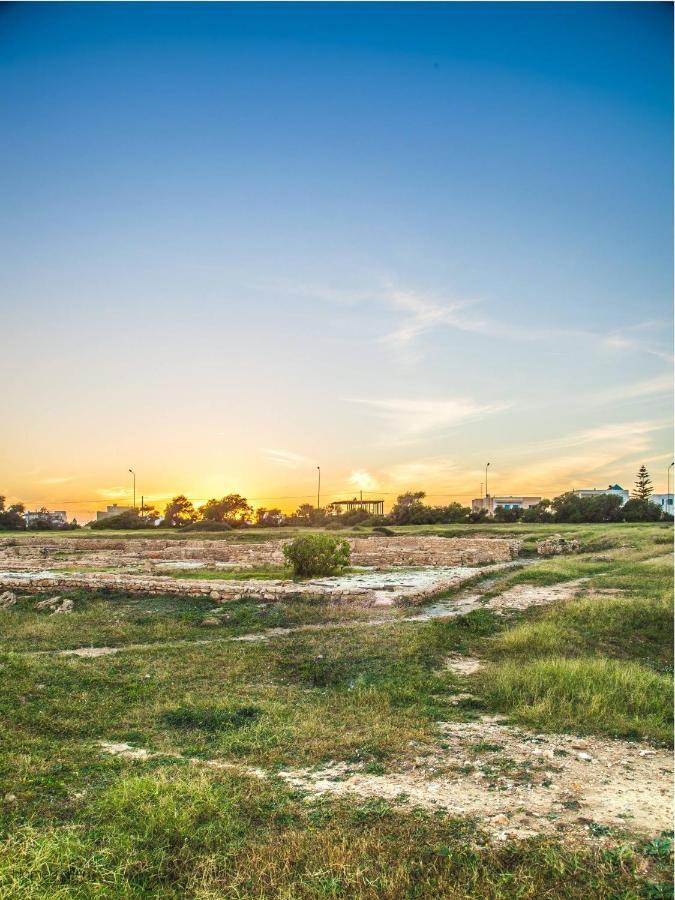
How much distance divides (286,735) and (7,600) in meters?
12.9

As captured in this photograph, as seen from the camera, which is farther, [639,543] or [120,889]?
[639,543]

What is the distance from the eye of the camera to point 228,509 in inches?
2758

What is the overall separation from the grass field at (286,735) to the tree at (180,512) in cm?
5602

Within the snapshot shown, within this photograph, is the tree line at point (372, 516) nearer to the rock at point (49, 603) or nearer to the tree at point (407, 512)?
the tree at point (407, 512)

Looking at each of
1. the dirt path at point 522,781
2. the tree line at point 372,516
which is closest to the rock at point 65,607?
the dirt path at point 522,781

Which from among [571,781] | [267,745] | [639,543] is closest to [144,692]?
[267,745]

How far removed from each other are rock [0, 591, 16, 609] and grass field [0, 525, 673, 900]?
2166mm

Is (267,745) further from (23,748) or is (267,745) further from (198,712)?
(23,748)

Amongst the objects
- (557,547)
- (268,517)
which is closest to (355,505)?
(268,517)

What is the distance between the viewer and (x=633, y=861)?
3.67 m

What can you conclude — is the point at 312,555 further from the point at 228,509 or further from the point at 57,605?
the point at 228,509

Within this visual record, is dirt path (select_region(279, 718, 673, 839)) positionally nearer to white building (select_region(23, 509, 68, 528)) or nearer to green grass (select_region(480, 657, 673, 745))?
green grass (select_region(480, 657, 673, 745))

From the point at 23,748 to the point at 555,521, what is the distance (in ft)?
178

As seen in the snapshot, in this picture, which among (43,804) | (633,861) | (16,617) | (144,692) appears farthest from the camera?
(16,617)
